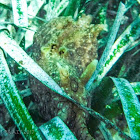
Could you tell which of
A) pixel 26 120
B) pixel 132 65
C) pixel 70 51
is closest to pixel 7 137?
pixel 26 120

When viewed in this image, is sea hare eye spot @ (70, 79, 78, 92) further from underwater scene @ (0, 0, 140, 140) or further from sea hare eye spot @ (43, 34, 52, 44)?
sea hare eye spot @ (43, 34, 52, 44)

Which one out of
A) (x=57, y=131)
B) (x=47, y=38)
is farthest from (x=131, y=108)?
(x=47, y=38)

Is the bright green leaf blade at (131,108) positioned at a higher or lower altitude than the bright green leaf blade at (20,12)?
lower

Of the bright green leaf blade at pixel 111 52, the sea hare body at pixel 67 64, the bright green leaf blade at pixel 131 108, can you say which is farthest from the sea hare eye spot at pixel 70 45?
the bright green leaf blade at pixel 131 108

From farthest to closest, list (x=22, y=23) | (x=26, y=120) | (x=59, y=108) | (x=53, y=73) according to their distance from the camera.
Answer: (x=22, y=23) → (x=53, y=73) → (x=59, y=108) → (x=26, y=120)

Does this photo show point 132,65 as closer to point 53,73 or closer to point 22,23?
point 53,73

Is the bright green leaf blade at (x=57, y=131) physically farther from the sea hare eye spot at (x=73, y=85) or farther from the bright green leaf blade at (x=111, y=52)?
the bright green leaf blade at (x=111, y=52)

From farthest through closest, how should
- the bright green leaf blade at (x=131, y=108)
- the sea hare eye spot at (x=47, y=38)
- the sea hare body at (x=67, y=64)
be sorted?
the sea hare eye spot at (x=47, y=38)
the sea hare body at (x=67, y=64)
the bright green leaf blade at (x=131, y=108)

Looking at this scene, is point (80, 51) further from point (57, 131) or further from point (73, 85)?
point (57, 131)
